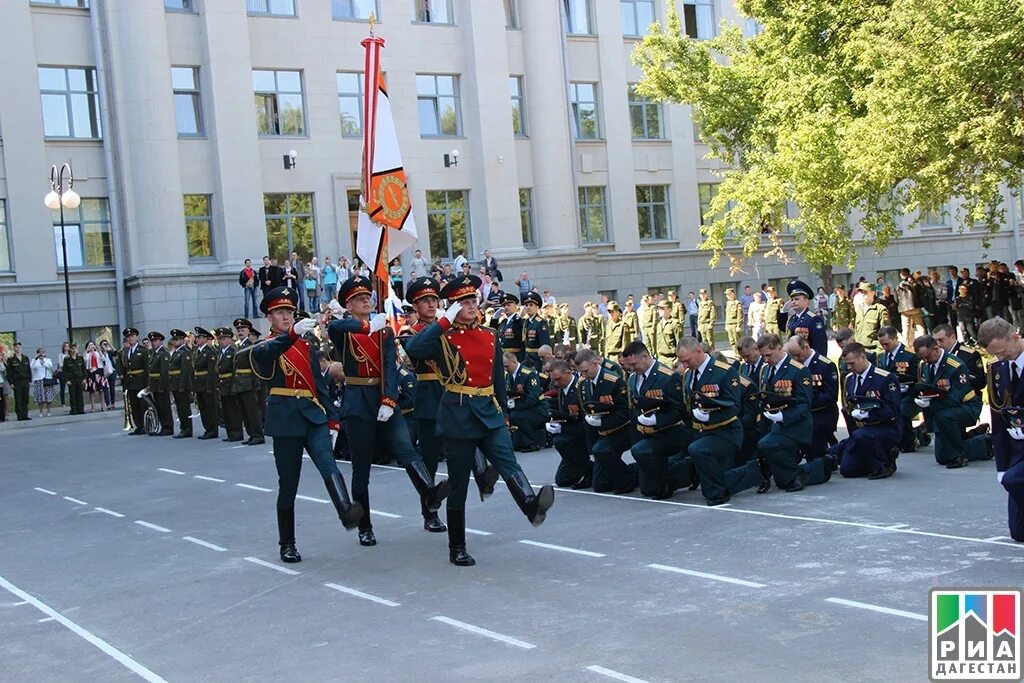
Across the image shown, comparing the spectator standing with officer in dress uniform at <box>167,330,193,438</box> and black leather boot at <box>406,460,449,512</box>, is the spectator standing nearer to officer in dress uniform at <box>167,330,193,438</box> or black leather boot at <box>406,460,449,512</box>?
officer in dress uniform at <box>167,330,193,438</box>

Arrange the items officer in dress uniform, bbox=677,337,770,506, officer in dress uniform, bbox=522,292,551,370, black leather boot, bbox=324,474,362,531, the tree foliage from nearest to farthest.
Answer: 1. black leather boot, bbox=324,474,362,531
2. officer in dress uniform, bbox=677,337,770,506
3. the tree foliage
4. officer in dress uniform, bbox=522,292,551,370

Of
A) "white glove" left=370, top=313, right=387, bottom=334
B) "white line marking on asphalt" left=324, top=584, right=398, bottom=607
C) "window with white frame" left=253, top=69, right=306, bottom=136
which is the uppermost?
"window with white frame" left=253, top=69, right=306, bottom=136

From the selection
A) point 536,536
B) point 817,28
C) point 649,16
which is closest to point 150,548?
point 536,536

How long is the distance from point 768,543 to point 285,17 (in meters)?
32.5

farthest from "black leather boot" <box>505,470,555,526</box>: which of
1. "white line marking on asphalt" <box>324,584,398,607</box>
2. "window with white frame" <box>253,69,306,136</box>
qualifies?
"window with white frame" <box>253,69,306,136</box>

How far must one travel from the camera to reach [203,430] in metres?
24.5

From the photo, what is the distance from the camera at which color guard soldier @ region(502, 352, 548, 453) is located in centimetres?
1766

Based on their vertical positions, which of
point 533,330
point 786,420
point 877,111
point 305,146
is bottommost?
point 786,420

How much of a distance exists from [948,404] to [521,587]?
654 cm

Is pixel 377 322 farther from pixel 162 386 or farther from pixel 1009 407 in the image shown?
pixel 162 386

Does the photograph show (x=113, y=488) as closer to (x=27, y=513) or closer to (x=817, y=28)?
(x=27, y=513)

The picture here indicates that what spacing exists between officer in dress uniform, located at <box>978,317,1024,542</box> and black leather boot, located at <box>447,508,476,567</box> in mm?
3905

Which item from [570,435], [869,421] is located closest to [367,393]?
[570,435]

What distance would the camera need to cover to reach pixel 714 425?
12.1m
